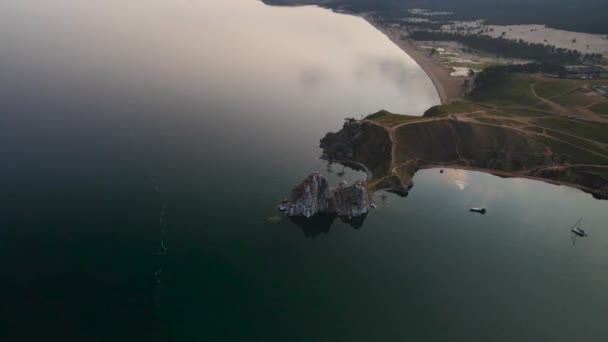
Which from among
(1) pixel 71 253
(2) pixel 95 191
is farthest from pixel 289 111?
(1) pixel 71 253

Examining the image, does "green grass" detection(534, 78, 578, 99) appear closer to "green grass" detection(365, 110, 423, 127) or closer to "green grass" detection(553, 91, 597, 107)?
"green grass" detection(553, 91, 597, 107)

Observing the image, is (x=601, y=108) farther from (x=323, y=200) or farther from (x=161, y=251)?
(x=161, y=251)

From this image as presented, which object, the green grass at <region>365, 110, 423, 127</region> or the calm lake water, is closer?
the calm lake water

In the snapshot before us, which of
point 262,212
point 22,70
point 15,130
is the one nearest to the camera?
point 262,212

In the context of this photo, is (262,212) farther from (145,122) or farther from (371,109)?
(371,109)

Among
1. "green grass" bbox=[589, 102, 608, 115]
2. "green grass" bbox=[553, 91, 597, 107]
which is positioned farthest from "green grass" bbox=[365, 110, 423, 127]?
"green grass" bbox=[589, 102, 608, 115]

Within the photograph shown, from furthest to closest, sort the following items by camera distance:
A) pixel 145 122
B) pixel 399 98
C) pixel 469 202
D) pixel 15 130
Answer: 1. pixel 399 98
2. pixel 145 122
3. pixel 15 130
4. pixel 469 202
